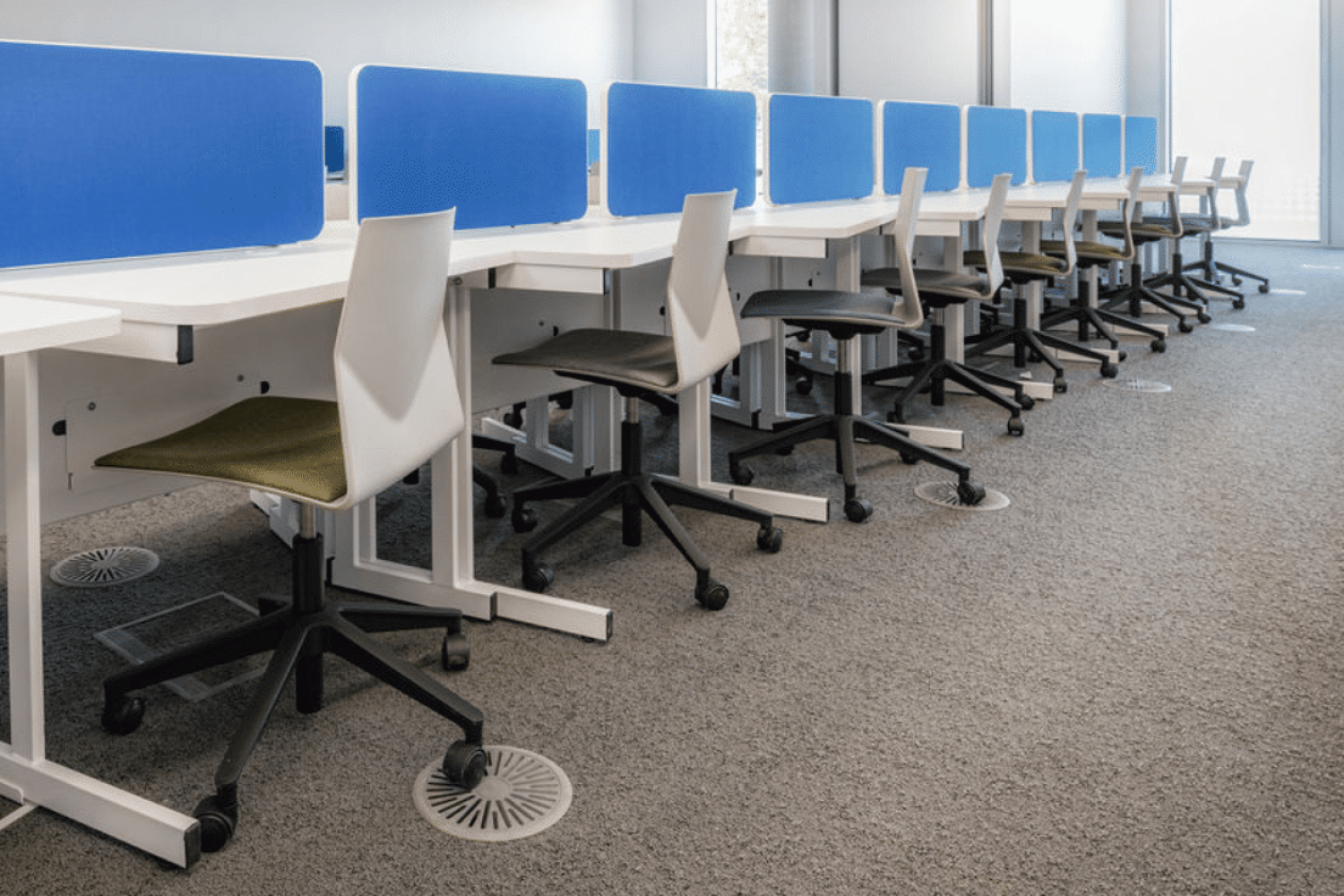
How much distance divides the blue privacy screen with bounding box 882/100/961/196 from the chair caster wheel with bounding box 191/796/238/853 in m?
3.93

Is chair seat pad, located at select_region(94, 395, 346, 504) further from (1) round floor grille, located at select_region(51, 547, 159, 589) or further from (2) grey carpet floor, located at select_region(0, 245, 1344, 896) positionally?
(1) round floor grille, located at select_region(51, 547, 159, 589)

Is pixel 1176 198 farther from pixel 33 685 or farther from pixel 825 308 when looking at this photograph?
pixel 33 685

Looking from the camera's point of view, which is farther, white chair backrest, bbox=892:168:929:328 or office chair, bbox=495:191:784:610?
white chair backrest, bbox=892:168:929:328

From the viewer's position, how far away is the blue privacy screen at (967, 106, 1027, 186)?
5.67 meters

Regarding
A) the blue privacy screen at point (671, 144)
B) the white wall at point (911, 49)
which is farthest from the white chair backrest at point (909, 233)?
the white wall at point (911, 49)

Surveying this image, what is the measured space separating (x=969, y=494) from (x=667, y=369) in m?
0.98

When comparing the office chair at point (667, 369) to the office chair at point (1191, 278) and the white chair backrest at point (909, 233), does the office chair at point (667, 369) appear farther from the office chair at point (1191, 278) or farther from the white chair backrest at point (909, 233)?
the office chair at point (1191, 278)

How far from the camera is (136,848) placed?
1461 millimetres

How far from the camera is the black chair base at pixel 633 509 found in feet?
7.65

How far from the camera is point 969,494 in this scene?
292cm

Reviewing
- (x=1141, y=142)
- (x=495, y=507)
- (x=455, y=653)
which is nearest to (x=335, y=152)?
(x=495, y=507)

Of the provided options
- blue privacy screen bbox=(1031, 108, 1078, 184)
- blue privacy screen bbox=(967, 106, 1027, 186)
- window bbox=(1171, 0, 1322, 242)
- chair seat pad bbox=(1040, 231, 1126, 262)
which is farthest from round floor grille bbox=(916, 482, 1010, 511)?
window bbox=(1171, 0, 1322, 242)

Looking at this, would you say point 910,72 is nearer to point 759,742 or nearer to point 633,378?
point 633,378

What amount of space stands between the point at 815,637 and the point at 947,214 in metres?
1.85
